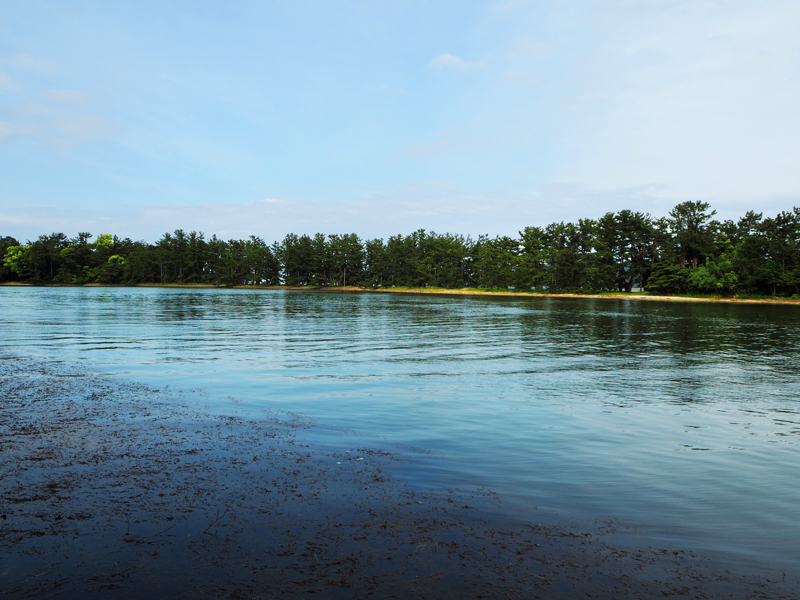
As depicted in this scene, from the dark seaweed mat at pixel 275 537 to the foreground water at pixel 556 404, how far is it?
100 centimetres

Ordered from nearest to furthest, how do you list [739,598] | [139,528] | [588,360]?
[739,598] → [139,528] → [588,360]

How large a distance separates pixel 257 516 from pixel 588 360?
73.2ft

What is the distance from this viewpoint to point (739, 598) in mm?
5297

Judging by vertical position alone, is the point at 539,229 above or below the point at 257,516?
above

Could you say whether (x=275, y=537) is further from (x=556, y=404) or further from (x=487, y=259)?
(x=487, y=259)

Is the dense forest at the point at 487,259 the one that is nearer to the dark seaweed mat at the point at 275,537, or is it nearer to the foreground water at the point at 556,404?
the foreground water at the point at 556,404

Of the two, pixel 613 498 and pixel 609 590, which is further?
pixel 613 498

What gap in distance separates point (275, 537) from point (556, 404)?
11.5 metres

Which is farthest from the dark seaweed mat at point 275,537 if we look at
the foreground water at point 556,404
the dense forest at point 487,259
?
the dense forest at point 487,259

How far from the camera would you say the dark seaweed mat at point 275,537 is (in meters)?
5.24

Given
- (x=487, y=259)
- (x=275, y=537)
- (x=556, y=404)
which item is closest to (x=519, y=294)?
(x=487, y=259)

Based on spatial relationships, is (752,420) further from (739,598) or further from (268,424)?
(268,424)

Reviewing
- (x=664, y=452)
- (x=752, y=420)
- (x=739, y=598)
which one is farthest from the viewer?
(x=752, y=420)

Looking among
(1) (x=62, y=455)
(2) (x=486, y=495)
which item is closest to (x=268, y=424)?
(1) (x=62, y=455)
